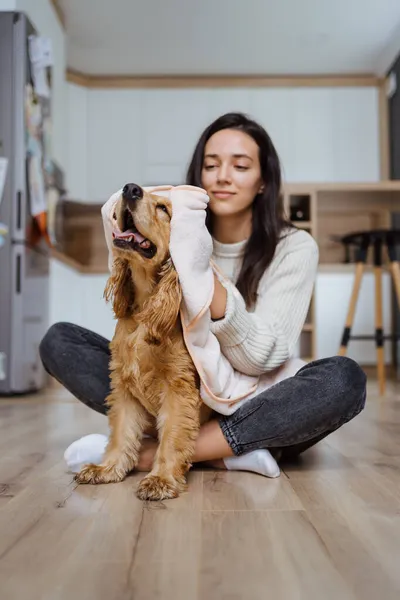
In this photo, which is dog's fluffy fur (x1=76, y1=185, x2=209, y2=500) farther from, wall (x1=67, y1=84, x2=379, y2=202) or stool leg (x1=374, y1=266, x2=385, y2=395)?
wall (x1=67, y1=84, x2=379, y2=202)

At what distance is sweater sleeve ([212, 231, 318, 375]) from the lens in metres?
1.53

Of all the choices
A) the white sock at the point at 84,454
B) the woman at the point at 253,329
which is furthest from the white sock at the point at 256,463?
the white sock at the point at 84,454

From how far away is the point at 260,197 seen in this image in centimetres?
198

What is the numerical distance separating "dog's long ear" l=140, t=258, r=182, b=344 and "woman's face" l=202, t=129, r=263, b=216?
521mm

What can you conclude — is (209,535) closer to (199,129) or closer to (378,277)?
(378,277)

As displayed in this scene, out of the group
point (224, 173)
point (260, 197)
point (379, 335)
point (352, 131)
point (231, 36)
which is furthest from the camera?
point (352, 131)

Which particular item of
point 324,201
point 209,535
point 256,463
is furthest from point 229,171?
point 324,201

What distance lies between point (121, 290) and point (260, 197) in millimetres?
662

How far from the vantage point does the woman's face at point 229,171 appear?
1.88 meters

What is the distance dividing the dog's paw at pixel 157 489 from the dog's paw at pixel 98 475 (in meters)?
0.14

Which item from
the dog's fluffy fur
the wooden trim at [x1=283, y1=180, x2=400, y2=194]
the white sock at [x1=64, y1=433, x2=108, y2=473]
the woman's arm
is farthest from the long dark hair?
the wooden trim at [x1=283, y1=180, x2=400, y2=194]

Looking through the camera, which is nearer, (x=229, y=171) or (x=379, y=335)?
(x=229, y=171)

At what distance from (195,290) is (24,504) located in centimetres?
54

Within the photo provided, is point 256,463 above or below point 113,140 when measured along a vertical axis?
below
